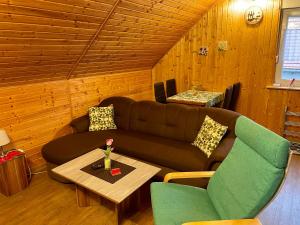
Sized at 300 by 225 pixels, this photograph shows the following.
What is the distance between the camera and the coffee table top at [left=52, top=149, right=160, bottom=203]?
1.89 meters

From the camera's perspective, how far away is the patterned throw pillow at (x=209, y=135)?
8.27ft

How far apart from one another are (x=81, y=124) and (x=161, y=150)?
1.31 meters

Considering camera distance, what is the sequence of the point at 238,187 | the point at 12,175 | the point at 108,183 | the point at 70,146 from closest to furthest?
the point at 238,187
the point at 108,183
the point at 12,175
the point at 70,146

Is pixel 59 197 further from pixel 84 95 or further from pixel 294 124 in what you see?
pixel 294 124

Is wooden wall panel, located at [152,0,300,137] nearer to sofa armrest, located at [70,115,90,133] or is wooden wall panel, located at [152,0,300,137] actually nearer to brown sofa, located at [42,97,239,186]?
brown sofa, located at [42,97,239,186]

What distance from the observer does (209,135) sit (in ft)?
8.54

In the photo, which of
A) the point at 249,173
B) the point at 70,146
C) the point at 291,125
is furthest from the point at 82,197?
the point at 291,125

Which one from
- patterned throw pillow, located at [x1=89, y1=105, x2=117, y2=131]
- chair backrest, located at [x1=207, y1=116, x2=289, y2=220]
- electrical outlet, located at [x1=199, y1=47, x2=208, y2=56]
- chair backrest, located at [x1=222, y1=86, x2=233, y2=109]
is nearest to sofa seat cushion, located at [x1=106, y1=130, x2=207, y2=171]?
patterned throw pillow, located at [x1=89, y1=105, x2=117, y2=131]

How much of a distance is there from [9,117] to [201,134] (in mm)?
2257

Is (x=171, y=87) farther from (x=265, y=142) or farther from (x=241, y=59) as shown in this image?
(x=265, y=142)

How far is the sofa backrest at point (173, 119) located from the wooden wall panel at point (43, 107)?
84 centimetres

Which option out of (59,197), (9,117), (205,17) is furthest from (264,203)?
(205,17)

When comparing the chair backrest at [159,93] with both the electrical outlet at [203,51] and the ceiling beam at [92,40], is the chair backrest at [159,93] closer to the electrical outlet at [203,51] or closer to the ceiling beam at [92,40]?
the electrical outlet at [203,51]

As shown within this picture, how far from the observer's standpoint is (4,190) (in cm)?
258
